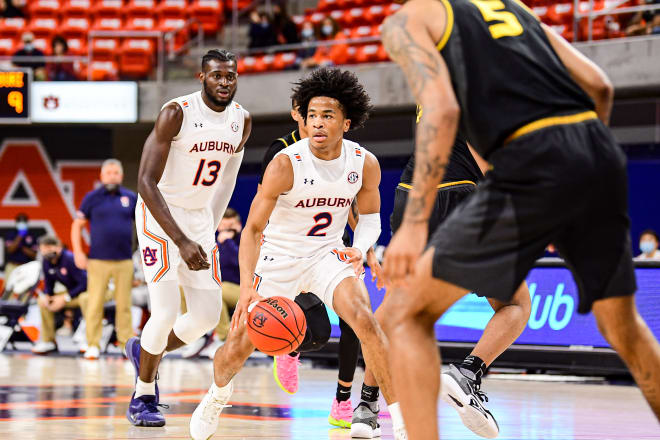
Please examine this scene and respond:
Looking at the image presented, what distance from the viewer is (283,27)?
18.1 metres

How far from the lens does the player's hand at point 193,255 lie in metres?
5.89

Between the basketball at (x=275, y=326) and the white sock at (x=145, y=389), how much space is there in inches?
56.0

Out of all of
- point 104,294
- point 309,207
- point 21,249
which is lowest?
point 21,249

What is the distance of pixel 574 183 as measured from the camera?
10.9 ft

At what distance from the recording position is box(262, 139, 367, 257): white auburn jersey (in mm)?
5730

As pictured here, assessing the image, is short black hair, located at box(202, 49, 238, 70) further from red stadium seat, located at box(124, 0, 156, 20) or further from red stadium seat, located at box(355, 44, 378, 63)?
red stadium seat, located at box(124, 0, 156, 20)

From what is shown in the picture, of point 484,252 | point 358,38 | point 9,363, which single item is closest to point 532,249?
point 484,252

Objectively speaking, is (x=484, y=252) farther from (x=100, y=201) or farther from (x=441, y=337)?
(x=100, y=201)

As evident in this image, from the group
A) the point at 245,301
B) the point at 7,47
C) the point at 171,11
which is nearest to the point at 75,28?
the point at 7,47

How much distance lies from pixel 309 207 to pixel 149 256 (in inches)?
48.9

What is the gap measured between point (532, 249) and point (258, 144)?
56.1ft

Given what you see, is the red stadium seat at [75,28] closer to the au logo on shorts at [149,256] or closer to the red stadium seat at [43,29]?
the red stadium seat at [43,29]

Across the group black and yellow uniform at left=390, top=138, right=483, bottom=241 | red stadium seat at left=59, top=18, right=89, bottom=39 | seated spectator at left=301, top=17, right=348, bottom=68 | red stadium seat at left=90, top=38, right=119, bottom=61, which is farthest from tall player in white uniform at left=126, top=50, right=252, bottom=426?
red stadium seat at left=59, top=18, right=89, bottom=39

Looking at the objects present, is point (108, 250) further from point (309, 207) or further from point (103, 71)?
point (103, 71)
